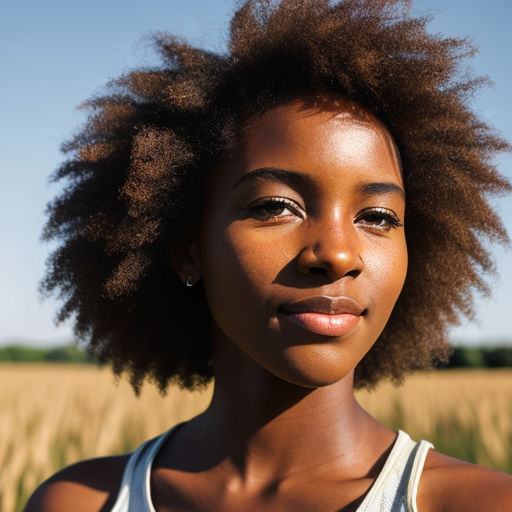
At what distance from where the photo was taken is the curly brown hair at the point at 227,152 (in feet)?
8.48

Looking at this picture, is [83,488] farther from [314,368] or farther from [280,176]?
[280,176]

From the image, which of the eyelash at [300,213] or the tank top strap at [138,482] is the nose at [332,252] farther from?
the tank top strap at [138,482]

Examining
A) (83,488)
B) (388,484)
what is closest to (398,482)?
(388,484)

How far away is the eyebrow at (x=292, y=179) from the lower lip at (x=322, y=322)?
1.22ft

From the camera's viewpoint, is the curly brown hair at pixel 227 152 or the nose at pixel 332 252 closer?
the nose at pixel 332 252

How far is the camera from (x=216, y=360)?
279 cm

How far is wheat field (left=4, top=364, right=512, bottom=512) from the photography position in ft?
16.5

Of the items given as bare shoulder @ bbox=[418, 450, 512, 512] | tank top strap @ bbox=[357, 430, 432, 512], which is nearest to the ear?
tank top strap @ bbox=[357, 430, 432, 512]

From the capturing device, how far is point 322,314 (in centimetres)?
226

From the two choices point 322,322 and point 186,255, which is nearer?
point 322,322

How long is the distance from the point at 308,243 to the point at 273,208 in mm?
166

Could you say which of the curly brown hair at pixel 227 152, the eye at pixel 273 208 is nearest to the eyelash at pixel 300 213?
the eye at pixel 273 208

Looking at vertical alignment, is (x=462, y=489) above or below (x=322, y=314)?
below

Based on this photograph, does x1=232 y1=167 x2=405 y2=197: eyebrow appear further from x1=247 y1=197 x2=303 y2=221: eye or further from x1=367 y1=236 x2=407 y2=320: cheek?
x1=367 y1=236 x2=407 y2=320: cheek
